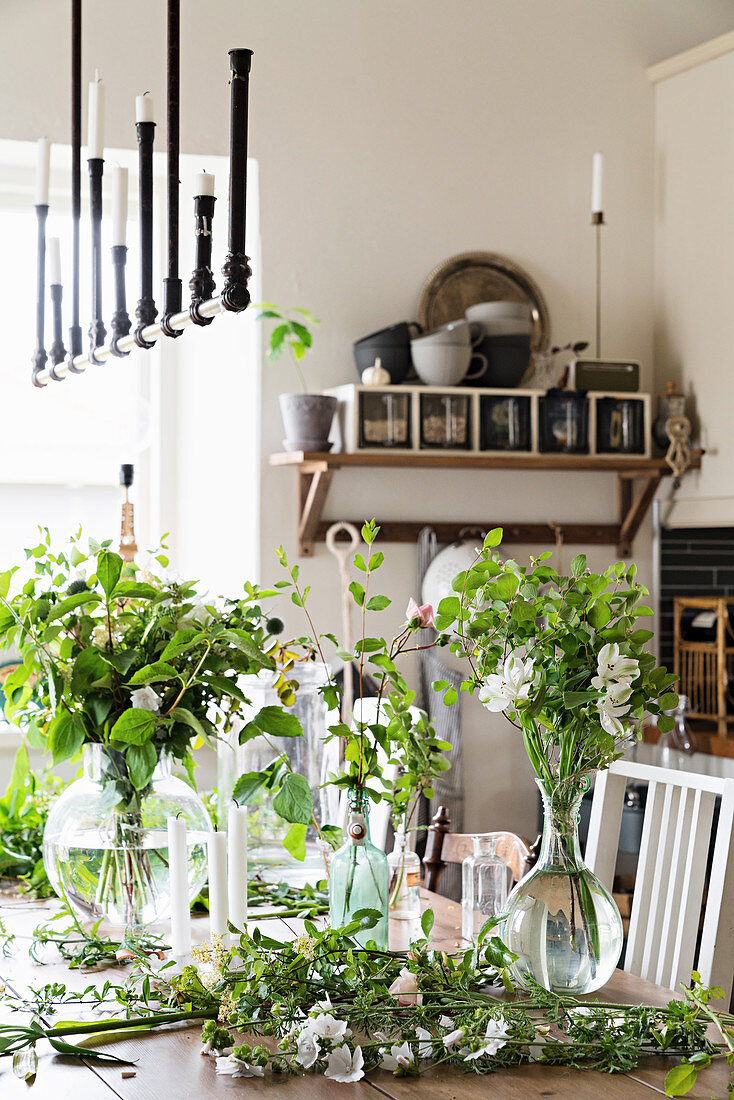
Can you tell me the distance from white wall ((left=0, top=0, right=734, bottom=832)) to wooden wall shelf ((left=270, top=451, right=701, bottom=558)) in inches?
1.6

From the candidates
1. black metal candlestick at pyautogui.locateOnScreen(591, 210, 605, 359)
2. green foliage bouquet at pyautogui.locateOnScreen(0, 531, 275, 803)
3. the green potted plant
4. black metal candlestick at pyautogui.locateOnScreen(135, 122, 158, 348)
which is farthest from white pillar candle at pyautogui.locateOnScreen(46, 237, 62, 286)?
black metal candlestick at pyautogui.locateOnScreen(591, 210, 605, 359)

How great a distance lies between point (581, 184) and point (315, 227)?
815mm

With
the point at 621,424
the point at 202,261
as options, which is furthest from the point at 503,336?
the point at 202,261

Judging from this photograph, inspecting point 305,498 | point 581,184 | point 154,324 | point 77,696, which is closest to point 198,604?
point 77,696

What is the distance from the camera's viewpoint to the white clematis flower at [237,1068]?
1.21m

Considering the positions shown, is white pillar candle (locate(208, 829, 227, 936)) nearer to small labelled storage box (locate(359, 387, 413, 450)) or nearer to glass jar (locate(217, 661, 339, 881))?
glass jar (locate(217, 661, 339, 881))

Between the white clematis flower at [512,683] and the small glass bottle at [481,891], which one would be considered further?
the small glass bottle at [481,891]

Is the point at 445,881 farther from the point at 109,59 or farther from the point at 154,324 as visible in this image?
the point at 109,59

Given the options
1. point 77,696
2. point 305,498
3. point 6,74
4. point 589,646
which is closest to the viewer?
point 589,646

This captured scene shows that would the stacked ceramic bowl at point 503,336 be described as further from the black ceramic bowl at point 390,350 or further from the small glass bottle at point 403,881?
the small glass bottle at point 403,881

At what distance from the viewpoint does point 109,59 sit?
309cm

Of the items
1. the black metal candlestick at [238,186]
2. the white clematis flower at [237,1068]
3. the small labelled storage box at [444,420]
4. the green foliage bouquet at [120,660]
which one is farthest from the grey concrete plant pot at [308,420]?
the white clematis flower at [237,1068]

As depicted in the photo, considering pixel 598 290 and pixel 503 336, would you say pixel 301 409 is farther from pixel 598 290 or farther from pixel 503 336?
pixel 598 290

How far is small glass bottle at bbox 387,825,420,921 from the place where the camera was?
68.9 inches
